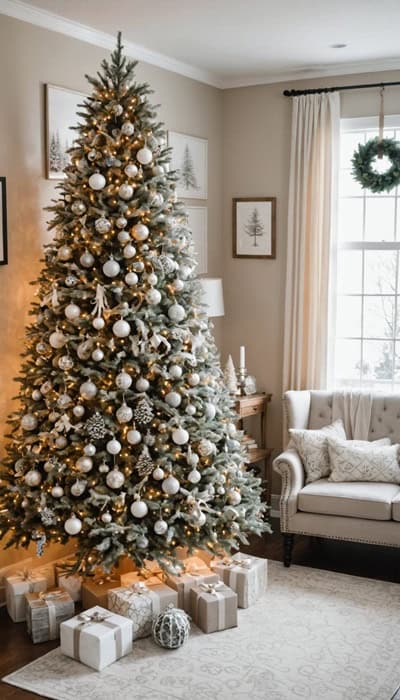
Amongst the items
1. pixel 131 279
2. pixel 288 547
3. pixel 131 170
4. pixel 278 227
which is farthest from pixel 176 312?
pixel 278 227

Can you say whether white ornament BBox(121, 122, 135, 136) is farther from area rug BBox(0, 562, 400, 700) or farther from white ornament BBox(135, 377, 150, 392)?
area rug BBox(0, 562, 400, 700)

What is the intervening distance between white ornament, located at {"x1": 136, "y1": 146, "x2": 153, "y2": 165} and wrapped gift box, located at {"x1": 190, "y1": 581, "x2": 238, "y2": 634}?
2.15 metres

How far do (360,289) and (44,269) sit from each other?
249 centimetres

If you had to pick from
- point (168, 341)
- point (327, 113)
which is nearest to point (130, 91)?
point (168, 341)

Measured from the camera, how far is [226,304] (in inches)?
245

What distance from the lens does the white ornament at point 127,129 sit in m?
4.08

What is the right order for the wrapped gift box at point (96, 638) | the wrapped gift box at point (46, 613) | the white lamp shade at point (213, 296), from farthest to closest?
the white lamp shade at point (213, 296) → the wrapped gift box at point (46, 613) → the wrapped gift box at point (96, 638)

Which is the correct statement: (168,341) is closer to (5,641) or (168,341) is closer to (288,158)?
(5,641)

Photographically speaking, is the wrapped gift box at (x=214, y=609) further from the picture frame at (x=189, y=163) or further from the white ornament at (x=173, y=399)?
the picture frame at (x=189, y=163)

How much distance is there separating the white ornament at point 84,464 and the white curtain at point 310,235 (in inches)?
87.9

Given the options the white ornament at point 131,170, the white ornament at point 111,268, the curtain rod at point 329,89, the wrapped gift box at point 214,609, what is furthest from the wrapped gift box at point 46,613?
the curtain rod at point 329,89

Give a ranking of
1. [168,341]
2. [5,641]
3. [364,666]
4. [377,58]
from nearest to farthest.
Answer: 1. [364,666]
2. [5,641]
3. [168,341]
4. [377,58]

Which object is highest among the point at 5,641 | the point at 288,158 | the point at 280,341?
the point at 288,158

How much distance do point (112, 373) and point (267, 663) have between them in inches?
60.3
